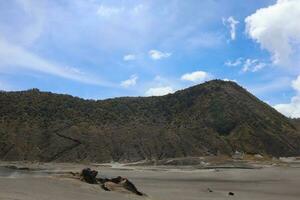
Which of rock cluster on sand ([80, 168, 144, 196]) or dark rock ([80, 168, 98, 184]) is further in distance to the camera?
dark rock ([80, 168, 98, 184])

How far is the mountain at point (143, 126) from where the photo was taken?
88938mm

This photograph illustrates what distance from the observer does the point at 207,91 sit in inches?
4692

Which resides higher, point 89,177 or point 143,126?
point 143,126

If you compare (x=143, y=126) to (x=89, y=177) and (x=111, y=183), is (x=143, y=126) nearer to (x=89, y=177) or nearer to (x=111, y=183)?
(x=89, y=177)

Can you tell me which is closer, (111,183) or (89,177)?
(111,183)

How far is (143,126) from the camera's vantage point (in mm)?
100125

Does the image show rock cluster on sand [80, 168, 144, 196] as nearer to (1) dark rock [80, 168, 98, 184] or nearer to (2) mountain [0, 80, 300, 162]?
(1) dark rock [80, 168, 98, 184]

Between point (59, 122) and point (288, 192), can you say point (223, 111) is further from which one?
point (288, 192)

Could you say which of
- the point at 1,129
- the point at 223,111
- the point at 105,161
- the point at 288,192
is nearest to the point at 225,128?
the point at 223,111

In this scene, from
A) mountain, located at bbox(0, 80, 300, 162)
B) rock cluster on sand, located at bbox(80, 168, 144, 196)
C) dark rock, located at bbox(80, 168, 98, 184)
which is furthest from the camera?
mountain, located at bbox(0, 80, 300, 162)

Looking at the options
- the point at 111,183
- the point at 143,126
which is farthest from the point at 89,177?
the point at 143,126

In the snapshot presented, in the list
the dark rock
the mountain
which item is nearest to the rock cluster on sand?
the dark rock

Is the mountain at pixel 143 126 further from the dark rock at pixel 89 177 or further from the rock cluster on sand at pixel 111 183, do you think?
the rock cluster on sand at pixel 111 183

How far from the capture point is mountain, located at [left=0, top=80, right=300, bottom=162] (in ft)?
292
